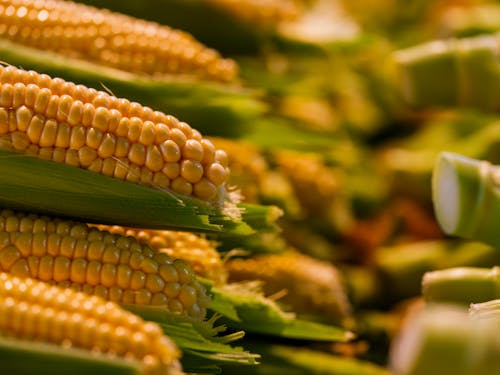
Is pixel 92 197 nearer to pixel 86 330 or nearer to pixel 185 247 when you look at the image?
pixel 185 247

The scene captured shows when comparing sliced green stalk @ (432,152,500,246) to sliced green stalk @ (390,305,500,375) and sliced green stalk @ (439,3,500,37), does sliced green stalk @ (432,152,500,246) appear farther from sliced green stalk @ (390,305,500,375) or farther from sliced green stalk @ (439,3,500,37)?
sliced green stalk @ (439,3,500,37)

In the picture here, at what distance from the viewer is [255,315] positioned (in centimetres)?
187

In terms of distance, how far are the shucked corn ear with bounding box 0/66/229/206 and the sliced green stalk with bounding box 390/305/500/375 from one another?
0.62 m

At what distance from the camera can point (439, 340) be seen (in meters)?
1.10

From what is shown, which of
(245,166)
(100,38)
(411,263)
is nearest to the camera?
(100,38)

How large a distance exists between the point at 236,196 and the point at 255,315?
35 centimetres

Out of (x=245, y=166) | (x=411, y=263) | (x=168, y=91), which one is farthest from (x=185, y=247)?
(x=411, y=263)

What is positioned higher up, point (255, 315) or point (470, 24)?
point (470, 24)

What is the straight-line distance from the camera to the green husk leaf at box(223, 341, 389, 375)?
2073 millimetres

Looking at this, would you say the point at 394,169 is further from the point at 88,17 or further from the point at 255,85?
the point at 88,17

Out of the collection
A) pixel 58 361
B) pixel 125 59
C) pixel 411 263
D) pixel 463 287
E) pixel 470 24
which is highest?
→ pixel 470 24

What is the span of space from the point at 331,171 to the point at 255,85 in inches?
27.2

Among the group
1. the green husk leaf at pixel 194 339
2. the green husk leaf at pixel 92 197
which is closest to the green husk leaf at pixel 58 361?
the green husk leaf at pixel 194 339

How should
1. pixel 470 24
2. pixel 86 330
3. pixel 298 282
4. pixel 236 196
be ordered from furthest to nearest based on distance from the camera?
pixel 470 24 → pixel 298 282 → pixel 236 196 → pixel 86 330
